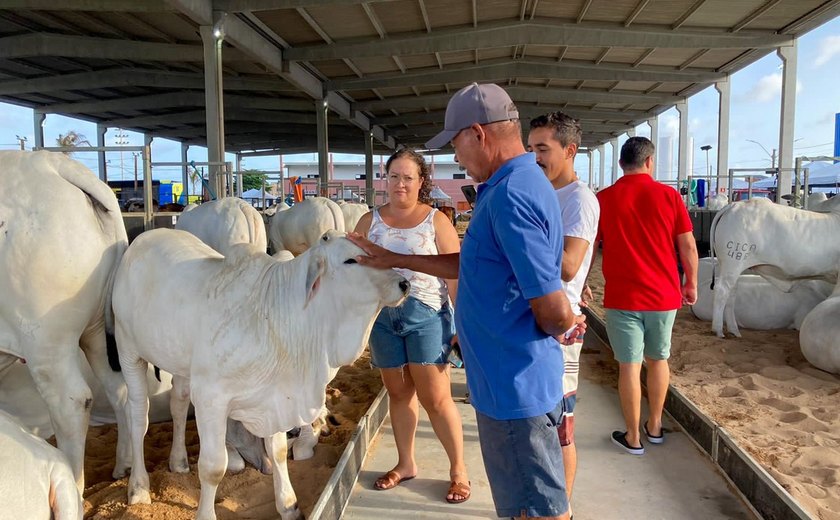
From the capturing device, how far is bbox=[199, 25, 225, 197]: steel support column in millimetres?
11227

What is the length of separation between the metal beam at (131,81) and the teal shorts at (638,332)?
15868mm

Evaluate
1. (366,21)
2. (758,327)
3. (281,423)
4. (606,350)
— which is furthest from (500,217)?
(366,21)

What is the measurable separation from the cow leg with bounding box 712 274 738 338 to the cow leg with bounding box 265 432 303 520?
5.79m

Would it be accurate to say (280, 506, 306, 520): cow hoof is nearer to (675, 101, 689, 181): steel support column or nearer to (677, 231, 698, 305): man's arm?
(677, 231, 698, 305): man's arm

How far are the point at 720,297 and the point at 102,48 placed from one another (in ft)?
47.0

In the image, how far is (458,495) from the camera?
11.0ft

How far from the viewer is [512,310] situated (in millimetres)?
1816

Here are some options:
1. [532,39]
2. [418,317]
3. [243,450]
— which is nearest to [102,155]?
[532,39]

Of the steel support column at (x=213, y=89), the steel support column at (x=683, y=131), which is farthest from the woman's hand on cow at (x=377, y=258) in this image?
the steel support column at (x=683, y=131)

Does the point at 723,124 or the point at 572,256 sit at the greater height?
the point at 723,124

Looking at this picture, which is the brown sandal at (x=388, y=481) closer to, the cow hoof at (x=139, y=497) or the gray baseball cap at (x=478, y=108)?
the cow hoof at (x=139, y=497)

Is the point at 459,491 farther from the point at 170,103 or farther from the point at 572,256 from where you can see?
the point at 170,103

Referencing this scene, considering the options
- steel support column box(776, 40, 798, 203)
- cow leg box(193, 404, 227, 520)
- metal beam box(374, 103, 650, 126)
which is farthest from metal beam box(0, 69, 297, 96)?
cow leg box(193, 404, 227, 520)

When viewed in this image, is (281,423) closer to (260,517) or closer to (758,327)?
(260,517)
